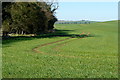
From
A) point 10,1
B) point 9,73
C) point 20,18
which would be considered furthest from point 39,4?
point 9,73

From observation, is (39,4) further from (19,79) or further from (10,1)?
(19,79)

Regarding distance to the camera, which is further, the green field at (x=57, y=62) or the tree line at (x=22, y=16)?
the tree line at (x=22, y=16)

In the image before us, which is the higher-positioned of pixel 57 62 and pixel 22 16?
pixel 22 16

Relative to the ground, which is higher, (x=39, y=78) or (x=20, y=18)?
(x=20, y=18)

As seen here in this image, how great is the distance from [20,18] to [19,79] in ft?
164

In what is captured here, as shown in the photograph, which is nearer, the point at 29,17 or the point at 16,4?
the point at 16,4

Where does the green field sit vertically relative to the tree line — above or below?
below

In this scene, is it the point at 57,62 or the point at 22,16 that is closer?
the point at 57,62

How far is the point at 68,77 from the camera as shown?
12070mm

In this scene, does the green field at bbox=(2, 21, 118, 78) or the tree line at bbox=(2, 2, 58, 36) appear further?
the tree line at bbox=(2, 2, 58, 36)

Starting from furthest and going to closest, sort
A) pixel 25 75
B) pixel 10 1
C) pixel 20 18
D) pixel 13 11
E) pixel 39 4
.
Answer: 1. pixel 39 4
2. pixel 20 18
3. pixel 13 11
4. pixel 10 1
5. pixel 25 75

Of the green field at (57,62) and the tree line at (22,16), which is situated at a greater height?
the tree line at (22,16)

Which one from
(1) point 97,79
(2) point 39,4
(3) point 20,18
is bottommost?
(1) point 97,79

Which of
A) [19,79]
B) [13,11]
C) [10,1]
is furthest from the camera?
[13,11]
